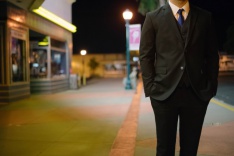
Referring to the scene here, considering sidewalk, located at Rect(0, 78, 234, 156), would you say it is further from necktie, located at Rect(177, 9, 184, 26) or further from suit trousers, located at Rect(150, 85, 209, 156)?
necktie, located at Rect(177, 9, 184, 26)

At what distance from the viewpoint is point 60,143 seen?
18.0 ft

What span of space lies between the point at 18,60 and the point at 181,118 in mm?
10762

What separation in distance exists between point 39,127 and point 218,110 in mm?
5056

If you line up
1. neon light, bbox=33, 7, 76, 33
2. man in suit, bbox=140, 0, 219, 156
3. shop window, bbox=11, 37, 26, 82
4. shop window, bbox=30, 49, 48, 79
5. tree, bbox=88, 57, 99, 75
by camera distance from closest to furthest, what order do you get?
man in suit, bbox=140, 0, 219, 156, shop window, bbox=11, 37, 26, 82, neon light, bbox=33, 7, 76, 33, shop window, bbox=30, 49, 48, 79, tree, bbox=88, 57, 99, 75

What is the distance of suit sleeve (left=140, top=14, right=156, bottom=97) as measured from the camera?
2773mm

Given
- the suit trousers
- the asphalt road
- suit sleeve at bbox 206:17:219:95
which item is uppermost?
suit sleeve at bbox 206:17:219:95

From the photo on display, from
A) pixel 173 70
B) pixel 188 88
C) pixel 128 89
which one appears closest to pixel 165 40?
pixel 173 70

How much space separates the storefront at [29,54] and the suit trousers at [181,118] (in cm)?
938

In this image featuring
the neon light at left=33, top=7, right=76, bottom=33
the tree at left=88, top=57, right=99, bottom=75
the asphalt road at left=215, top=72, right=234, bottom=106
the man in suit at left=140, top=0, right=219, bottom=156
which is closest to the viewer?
the man in suit at left=140, top=0, right=219, bottom=156

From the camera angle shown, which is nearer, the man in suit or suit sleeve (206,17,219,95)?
the man in suit

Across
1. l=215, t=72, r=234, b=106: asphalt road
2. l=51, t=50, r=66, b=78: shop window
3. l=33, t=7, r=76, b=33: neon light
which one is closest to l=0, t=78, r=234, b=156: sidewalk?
l=215, t=72, r=234, b=106: asphalt road

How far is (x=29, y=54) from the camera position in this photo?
48.5 feet

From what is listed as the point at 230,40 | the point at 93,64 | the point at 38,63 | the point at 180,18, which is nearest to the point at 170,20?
the point at 180,18

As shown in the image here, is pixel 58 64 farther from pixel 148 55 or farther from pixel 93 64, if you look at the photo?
pixel 93 64
